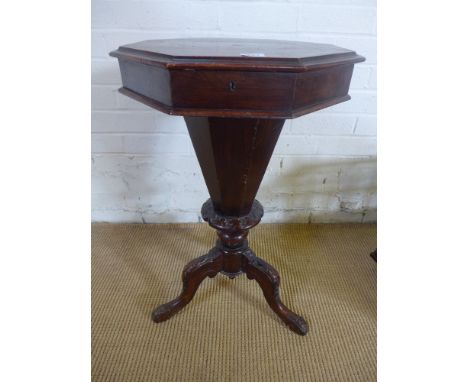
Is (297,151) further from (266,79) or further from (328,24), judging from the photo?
(266,79)

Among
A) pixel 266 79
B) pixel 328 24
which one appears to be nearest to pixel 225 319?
pixel 266 79

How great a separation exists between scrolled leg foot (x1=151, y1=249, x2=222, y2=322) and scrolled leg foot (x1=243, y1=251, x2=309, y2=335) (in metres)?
0.12

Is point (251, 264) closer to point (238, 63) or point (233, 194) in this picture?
point (233, 194)

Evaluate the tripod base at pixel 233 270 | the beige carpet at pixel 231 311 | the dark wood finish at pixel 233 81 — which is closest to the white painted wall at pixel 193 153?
the beige carpet at pixel 231 311

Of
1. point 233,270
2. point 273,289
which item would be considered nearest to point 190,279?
point 233,270

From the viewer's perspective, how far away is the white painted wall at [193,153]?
1.49 m

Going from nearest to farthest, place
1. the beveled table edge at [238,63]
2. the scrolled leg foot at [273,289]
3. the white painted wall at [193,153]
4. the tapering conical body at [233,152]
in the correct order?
the beveled table edge at [238,63]
the tapering conical body at [233,152]
the scrolled leg foot at [273,289]
the white painted wall at [193,153]

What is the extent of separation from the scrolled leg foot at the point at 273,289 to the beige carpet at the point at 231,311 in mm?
38

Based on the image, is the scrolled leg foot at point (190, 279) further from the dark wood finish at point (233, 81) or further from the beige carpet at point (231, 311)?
the dark wood finish at point (233, 81)

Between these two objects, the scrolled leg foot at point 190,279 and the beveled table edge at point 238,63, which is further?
the scrolled leg foot at point 190,279

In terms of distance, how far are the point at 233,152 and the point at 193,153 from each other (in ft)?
2.46

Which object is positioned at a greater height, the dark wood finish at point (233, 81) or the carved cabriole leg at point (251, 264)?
the dark wood finish at point (233, 81)

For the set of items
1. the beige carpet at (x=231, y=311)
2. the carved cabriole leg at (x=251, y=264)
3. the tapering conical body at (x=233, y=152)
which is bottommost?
the beige carpet at (x=231, y=311)

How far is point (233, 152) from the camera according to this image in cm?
104
